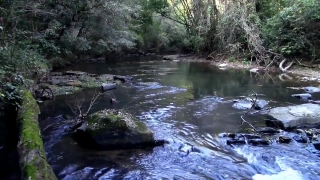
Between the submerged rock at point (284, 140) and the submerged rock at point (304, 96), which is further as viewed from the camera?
the submerged rock at point (304, 96)

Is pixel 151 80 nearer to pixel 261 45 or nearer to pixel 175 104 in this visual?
pixel 175 104

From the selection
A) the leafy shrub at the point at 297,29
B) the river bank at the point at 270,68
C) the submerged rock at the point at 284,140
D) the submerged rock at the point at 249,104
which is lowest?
the submerged rock at the point at 284,140

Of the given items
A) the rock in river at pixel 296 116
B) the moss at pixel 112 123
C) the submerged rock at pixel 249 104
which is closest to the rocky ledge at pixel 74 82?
the moss at pixel 112 123

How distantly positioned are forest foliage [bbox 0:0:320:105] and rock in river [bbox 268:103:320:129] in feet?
23.1

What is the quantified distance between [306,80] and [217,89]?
543 centimetres

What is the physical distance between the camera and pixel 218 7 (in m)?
28.2

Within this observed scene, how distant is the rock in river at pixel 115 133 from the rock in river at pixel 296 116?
378 cm

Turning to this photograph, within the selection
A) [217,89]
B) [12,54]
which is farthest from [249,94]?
[12,54]

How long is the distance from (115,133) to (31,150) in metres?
2.25

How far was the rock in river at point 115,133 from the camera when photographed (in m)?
7.38

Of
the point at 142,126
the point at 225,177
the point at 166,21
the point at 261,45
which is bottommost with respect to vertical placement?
the point at 225,177

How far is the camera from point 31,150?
5.49 m

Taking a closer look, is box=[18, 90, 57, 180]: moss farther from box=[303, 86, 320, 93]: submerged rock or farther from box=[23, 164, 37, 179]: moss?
box=[303, 86, 320, 93]: submerged rock

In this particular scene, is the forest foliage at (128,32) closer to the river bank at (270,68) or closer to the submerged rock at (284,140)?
the river bank at (270,68)
